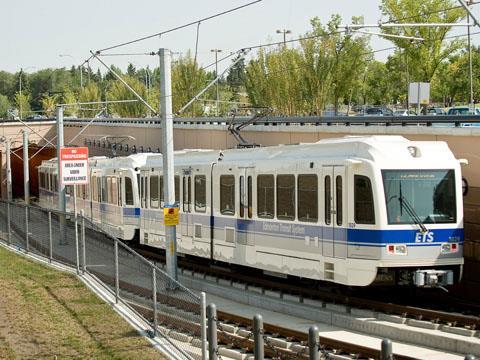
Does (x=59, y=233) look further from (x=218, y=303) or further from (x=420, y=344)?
(x=420, y=344)

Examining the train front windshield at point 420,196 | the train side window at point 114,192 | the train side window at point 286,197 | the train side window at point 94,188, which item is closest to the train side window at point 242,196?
the train side window at point 286,197

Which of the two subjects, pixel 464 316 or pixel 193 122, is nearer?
pixel 464 316

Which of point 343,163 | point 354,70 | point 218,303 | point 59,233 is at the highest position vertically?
point 354,70

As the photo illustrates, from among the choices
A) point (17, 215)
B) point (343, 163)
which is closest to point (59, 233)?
point (17, 215)

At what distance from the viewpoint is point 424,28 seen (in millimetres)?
43500

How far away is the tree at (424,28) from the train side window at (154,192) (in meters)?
18.9

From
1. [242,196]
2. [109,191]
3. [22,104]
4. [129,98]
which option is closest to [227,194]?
[242,196]

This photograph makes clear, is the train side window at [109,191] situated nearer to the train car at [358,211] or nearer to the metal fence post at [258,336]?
the train car at [358,211]

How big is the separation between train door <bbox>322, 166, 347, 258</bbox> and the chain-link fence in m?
3.40

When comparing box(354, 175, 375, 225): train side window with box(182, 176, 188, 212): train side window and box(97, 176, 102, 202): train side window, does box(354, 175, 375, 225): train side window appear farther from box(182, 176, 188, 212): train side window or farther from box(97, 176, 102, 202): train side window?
box(97, 176, 102, 202): train side window

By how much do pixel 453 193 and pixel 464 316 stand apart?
273cm

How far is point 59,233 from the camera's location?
24359 millimetres

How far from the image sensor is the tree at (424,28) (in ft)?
142

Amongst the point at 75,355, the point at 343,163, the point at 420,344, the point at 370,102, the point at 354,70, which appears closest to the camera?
the point at 75,355
